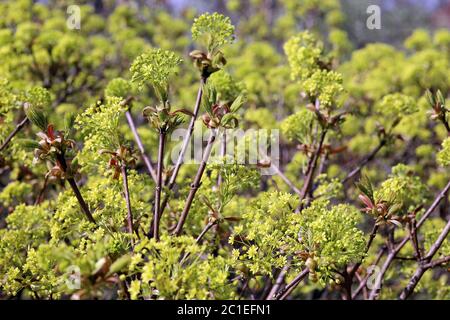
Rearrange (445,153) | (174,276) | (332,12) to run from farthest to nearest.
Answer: (332,12) < (445,153) < (174,276)

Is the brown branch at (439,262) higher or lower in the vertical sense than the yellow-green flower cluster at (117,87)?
lower

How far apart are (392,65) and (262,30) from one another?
8.73 ft

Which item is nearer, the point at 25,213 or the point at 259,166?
the point at 259,166

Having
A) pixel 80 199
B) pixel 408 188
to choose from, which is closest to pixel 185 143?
pixel 80 199

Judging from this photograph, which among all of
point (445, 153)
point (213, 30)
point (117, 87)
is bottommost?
point (445, 153)

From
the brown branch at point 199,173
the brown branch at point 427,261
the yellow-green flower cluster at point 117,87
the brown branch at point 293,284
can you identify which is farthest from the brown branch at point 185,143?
the brown branch at point 427,261

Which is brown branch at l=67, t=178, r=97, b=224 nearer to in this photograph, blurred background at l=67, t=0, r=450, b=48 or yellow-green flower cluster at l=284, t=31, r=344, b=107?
yellow-green flower cluster at l=284, t=31, r=344, b=107

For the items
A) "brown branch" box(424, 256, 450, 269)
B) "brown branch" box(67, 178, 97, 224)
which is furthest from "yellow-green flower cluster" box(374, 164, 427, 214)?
"brown branch" box(67, 178, 97, 224)

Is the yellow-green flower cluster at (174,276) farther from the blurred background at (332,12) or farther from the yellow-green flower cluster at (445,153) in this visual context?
the blurred background at (332,12)

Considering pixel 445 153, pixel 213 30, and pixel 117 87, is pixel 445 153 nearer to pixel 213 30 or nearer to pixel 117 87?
pixel 213 30

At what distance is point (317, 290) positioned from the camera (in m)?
3.82

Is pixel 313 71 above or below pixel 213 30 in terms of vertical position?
below

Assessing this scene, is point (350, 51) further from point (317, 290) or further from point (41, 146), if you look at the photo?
point (41, 146)
